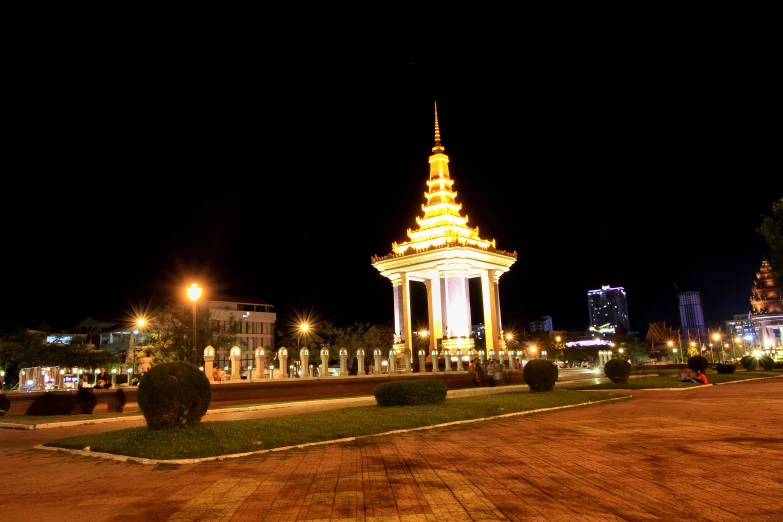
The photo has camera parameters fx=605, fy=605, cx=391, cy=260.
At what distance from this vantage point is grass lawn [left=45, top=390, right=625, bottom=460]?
11093mm

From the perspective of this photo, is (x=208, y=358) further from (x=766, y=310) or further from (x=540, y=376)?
(x=766, y=310)

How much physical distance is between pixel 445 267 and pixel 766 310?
9075 centimetres

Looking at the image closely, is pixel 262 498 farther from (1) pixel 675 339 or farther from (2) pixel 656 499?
(1) pixel 675 339

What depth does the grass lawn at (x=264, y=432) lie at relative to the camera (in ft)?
36.4

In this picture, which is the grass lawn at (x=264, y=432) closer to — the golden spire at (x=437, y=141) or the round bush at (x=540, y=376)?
the round bush at (x=540, y=376)

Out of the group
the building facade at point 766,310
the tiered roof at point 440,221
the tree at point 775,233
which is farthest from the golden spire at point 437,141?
the building facade at point 766,310

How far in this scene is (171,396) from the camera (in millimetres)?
12430

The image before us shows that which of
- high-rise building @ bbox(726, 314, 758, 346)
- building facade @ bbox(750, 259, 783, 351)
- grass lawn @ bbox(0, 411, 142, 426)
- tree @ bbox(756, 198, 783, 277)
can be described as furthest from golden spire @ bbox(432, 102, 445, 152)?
high-rise building @ bbox(726, 314, 758, 346)

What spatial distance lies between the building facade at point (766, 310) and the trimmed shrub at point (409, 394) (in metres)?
104

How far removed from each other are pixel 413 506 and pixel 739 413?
13470 millimetres

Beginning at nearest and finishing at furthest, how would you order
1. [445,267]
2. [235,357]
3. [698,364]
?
1. [235,357]
2. [698,364]
3. [445,267]

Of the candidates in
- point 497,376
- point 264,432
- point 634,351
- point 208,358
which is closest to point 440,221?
point 497,376

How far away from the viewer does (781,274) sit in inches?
1649

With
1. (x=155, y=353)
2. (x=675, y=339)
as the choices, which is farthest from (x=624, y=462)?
(x=675, y=339)
